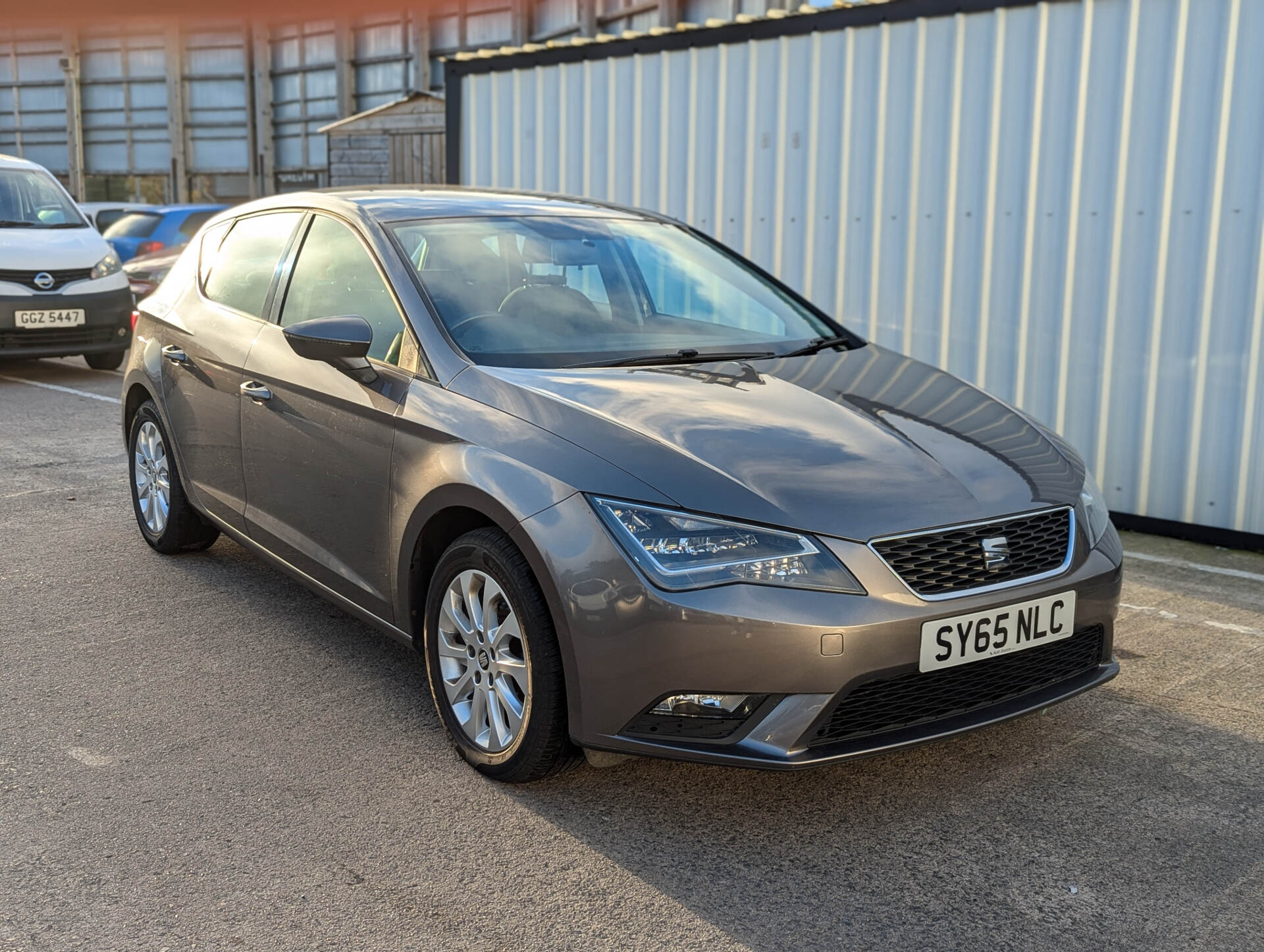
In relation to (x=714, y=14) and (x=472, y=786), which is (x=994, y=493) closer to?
(x=472, y=786)

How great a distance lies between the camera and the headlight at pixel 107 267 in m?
10.8

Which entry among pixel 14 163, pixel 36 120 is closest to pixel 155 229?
pixel 14 163

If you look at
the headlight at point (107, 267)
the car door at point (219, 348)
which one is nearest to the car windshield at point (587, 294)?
the car door at point (219, 348)

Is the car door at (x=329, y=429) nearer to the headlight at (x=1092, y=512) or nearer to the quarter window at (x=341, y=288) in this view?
the quarter window at (x=341, y=288)

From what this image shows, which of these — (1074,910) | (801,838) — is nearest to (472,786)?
(801,838)

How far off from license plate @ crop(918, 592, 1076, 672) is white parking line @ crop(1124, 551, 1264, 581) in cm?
275

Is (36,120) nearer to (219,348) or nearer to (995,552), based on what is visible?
(219,348)

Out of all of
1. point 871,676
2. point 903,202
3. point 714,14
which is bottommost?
point 871,676

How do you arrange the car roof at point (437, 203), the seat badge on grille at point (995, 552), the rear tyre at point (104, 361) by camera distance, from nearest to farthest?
the seat badge on grille at point (995, 552) → the car roof at point (437, 203) → the rear tyre at point (104, 361)

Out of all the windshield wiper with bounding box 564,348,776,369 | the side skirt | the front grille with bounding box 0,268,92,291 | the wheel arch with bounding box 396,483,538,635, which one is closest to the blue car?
the front grille with bounding box 0,268,92,291

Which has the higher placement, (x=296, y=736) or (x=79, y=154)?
(x=79, y=154)

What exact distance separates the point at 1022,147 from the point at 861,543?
14.1 feet

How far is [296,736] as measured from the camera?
3576 mm

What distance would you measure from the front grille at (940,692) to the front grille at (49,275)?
9.41 m
